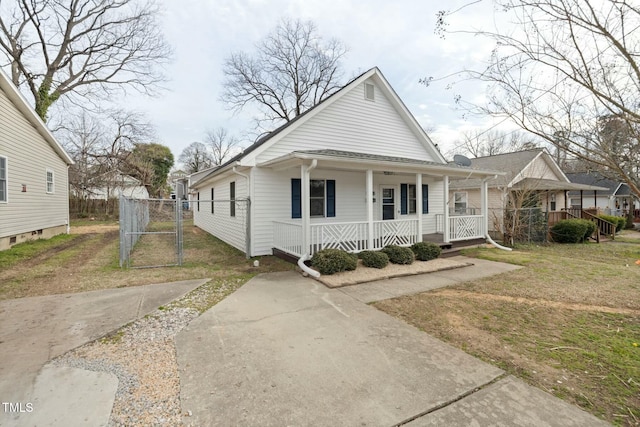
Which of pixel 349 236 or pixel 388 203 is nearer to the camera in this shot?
pixel 349 236

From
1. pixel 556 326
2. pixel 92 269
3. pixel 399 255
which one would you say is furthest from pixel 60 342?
pixel 399 255

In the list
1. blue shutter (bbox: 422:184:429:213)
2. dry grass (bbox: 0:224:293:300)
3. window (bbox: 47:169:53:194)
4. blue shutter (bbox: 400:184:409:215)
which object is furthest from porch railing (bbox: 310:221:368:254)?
window (bbox: 47:169:53:194)

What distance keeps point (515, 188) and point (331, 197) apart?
32.3 feet

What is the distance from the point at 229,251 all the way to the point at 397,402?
343 inches

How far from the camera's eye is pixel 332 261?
708 centimetres

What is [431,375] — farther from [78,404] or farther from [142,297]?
[142,297]

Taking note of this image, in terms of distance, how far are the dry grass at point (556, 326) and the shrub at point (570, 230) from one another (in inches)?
251

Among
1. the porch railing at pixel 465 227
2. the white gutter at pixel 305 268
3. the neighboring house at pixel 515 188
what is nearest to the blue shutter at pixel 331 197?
the white gutter at pixel 305 268

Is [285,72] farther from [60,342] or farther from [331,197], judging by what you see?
[60,342]

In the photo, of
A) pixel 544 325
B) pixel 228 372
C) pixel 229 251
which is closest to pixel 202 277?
pixel 229 251

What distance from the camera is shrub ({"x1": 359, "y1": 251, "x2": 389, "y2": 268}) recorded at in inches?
300

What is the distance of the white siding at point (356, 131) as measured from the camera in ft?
32.4

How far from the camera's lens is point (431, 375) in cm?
297

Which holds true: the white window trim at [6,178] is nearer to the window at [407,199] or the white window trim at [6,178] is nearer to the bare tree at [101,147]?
the window at [407,199]
